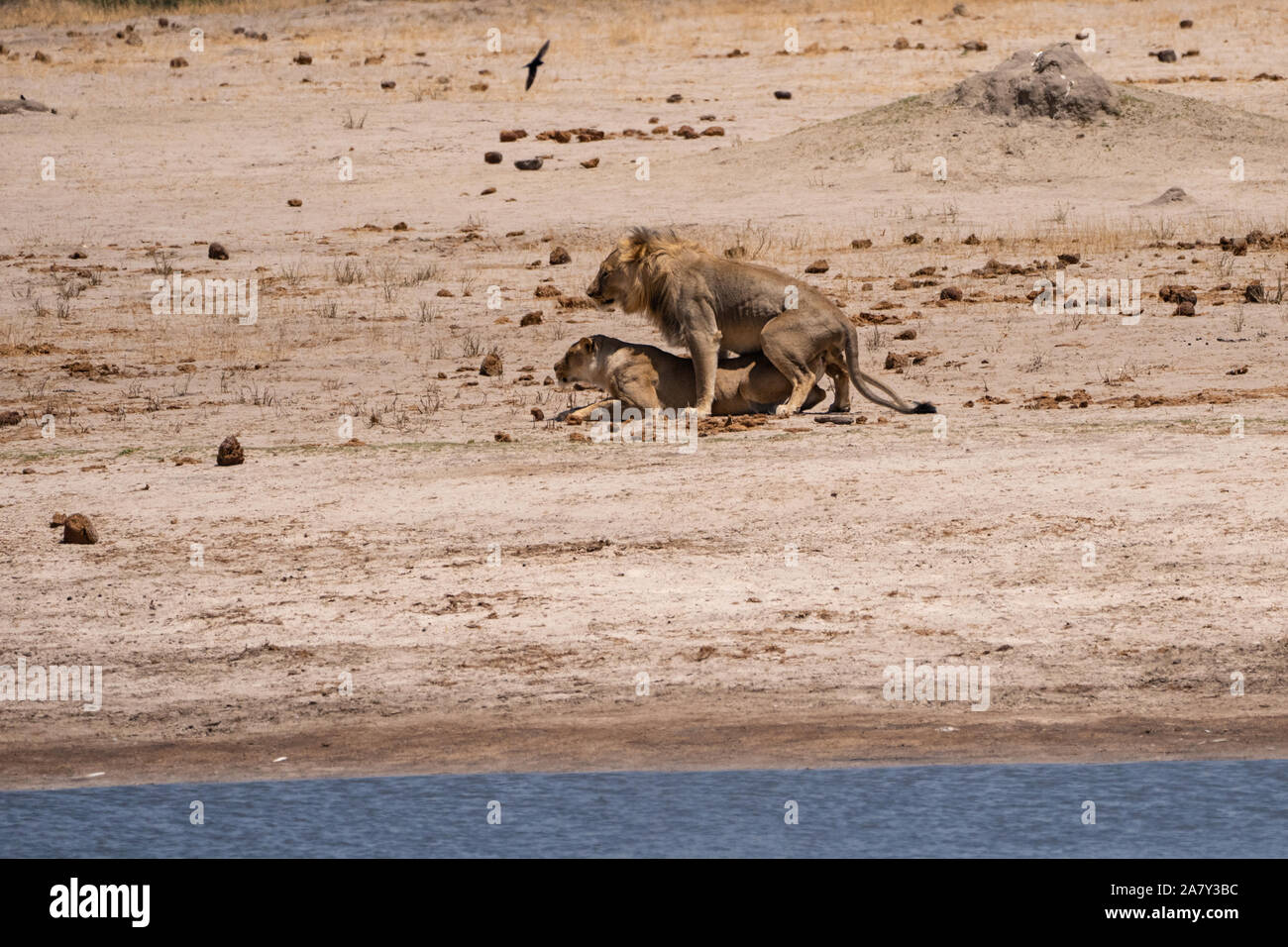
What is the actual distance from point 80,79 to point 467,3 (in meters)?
12.6

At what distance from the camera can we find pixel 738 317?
1252cm

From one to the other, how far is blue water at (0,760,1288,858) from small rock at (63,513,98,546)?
3.26 metres

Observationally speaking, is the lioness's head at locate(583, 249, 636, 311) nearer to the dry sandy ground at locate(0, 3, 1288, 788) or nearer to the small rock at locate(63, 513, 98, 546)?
the dry sandy ground at locate(0, 3, 1288, 788)

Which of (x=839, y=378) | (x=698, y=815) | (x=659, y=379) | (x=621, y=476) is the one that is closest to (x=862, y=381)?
(x=839, y=378)

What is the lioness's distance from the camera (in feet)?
41.3

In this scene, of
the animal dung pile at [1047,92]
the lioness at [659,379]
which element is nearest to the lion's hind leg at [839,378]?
the lioness at [659,379]

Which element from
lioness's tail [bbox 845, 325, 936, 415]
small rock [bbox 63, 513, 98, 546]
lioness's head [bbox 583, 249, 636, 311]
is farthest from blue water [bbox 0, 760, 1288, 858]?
lioness's head [bbox 583, 249, 636, 311]

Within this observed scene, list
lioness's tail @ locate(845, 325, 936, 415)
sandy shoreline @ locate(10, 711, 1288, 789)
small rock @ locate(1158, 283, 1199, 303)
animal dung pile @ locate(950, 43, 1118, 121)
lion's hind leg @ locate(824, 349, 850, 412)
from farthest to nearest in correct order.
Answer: animal dung pile @ locate(950, 43, 1118, 121), small rock @ locate(1158, 283, 1199, 303), lion's hind leg @ locate(824, 349, 850, 412), lioness's tail @ locate(845, 325, 936, 415), sandy shoreline @ locate(10, 711, 1288, 789)

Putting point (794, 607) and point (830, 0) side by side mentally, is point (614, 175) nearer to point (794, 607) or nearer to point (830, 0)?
point (794, 607)

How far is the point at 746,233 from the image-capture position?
20703 mm

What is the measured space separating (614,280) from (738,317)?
87 centimetres

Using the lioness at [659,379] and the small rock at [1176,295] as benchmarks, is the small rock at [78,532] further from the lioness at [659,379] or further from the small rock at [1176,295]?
the small rock at [1176,295]
